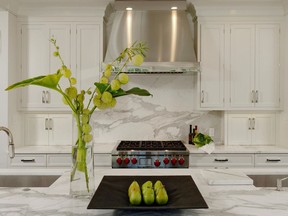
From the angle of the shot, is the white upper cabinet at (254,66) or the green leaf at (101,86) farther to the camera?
the white upper cabinet at (254,66)

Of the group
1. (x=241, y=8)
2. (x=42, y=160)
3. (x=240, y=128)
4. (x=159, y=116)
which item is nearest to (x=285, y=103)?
(x=240, y=128)

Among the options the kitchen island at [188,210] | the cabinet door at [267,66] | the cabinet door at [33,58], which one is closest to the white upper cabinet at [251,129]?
the cabinet door at [267,66]

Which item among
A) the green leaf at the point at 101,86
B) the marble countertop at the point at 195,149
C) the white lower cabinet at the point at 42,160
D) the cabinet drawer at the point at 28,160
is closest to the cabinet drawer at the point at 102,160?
the marble countertop at the point at 195,149

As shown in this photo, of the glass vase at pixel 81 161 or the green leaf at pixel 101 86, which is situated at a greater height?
the green leaf at pixel 101 86

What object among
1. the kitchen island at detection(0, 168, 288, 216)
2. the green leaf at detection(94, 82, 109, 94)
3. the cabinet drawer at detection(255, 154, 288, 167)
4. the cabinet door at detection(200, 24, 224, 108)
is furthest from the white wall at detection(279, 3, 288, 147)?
the green leaf at detection(94, 82, 109, 94)

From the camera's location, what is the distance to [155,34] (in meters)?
4.30

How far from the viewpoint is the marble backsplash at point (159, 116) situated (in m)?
4.68

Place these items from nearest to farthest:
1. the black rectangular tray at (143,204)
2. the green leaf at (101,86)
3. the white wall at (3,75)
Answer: the black rectangular tray at (143,204), the green leaf at (101,86), the white wall at (3,75)

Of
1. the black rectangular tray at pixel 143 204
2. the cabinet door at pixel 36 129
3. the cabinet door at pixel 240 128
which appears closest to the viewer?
the black rectangular tray at pixel 143 204

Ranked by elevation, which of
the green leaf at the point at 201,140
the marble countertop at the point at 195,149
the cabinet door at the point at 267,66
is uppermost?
the cabinet door at the point at 267,66

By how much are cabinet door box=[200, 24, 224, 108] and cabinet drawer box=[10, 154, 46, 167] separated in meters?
1.89

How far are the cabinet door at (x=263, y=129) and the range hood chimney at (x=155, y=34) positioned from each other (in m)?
1.11

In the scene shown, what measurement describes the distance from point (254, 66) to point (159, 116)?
1292mm

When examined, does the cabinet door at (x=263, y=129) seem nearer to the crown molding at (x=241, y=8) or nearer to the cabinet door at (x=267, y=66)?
the cabinet door at (x=267, y=66)
